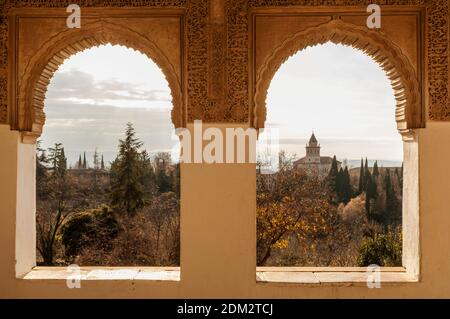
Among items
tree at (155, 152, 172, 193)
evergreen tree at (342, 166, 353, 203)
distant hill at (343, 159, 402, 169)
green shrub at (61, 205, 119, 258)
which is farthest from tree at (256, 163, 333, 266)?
green shrub at (61, 205, 119, 258)

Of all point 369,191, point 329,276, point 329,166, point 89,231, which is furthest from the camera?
point 369,191

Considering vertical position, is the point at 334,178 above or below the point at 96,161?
below

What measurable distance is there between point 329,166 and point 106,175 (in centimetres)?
741

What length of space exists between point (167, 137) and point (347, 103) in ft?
17.8

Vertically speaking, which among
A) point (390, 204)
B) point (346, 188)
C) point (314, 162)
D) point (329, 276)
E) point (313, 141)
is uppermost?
point (313, 141)

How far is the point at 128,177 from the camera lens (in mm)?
15656

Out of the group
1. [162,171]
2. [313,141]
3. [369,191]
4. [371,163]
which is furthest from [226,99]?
[369,191]

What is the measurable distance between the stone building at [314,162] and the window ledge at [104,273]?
9683 mm

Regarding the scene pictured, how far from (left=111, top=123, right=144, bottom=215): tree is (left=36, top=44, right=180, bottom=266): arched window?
0.03 metres

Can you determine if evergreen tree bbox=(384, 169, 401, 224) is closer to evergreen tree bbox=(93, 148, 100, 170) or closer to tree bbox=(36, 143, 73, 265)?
evergreen tree bbox=(93, 148, 100, 170)

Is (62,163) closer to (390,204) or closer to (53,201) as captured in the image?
(53,201)

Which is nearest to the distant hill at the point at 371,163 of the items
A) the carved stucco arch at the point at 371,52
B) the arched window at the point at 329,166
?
the arched window at the point at 329,166

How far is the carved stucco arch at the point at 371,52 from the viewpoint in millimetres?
4328
